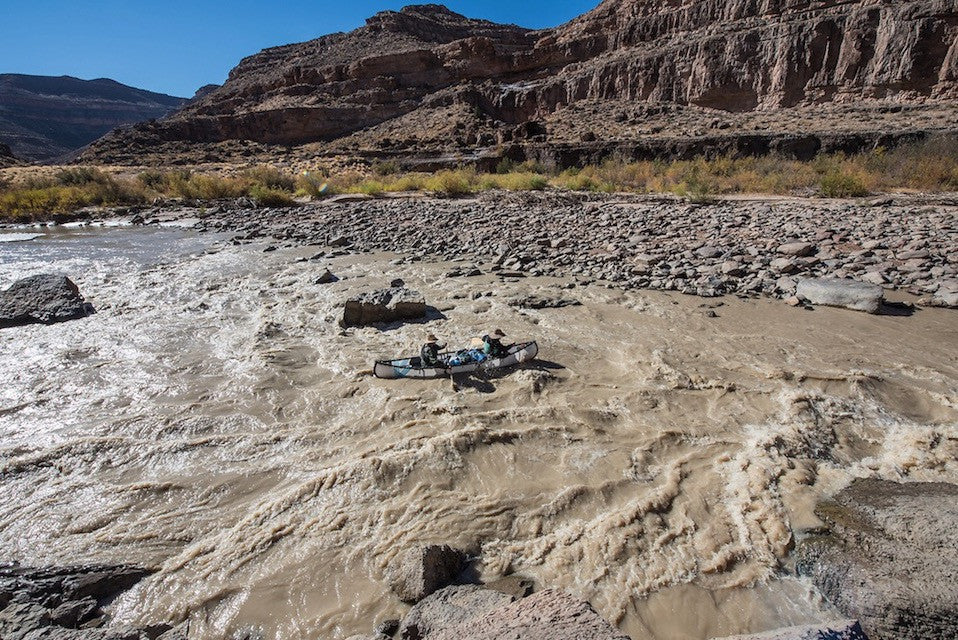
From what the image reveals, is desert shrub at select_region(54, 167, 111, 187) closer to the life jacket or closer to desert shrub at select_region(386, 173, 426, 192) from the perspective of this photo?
desert shrub at select_region(386, 173, 426, 192)

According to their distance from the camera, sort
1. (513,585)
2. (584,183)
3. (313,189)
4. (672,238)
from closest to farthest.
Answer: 1. (513,585)
2. (672,238)
3. (584,183)
4. (313,189)

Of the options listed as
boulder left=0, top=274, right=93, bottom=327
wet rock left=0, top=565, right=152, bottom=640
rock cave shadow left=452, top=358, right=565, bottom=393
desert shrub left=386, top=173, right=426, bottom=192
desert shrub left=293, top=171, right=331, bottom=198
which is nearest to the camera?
wet rock left=0, top=565, right=152, bottom=640

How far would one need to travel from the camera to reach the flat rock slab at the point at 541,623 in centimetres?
168

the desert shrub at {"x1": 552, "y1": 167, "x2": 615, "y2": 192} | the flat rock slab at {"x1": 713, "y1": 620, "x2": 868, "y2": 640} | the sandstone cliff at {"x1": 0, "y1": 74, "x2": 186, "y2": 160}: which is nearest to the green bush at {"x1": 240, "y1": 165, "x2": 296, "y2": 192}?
the desert shrub at {"x1": 552, "y1": 167, "x2": 615, "y2": 192}

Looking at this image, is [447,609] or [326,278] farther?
[326,278]

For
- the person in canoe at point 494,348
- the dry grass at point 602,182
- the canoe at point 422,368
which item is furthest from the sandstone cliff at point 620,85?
the canoe at point 422,368

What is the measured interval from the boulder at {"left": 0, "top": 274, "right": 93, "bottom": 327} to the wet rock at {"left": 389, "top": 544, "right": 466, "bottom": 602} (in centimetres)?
768

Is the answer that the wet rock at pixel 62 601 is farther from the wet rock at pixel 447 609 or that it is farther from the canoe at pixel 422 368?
the canoe at pixel 422 368

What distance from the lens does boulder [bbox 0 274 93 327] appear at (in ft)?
23.6

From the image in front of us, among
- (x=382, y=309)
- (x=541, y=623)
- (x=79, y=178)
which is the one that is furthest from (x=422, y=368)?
(x=79, y=178)

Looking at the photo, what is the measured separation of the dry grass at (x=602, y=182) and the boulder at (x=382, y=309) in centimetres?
1096

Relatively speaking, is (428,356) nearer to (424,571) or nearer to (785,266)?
(424,571)

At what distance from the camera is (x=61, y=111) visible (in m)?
93.8

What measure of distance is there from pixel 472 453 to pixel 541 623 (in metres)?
2.35
